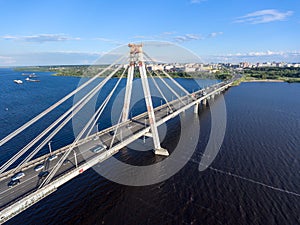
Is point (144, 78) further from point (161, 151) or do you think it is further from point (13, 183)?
point (13, 183)

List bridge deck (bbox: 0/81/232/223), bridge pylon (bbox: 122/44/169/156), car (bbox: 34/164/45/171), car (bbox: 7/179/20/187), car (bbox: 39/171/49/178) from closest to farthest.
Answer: bridge deck (bbox: 0/81/232/223) → car (bbox: 7/179/20/187) → car (bbox: 39/171/49/178) → car (bbox: 34/164/45/171) → bridge pylon (bbox: 122/44/169/156)

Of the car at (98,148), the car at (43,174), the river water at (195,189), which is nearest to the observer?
the river water at (195,189)

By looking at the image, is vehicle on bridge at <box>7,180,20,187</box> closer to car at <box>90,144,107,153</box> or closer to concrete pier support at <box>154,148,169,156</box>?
car at <box>90,144,107,153</box>

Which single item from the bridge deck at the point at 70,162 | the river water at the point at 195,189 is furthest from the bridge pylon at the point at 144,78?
the bridge deck at the point at 70,162

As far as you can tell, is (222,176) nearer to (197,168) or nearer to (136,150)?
(197,168)

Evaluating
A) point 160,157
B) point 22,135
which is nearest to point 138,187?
point 160,157

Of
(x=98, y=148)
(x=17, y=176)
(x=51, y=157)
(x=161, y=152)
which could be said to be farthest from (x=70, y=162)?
(x=161, y=152)

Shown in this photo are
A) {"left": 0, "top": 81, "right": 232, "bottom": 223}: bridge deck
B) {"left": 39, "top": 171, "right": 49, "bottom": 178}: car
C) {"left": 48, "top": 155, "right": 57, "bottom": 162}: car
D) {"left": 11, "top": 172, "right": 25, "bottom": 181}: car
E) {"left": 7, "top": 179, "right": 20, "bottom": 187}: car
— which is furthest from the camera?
{"left": 48, "top": 155, "right": 57, "bottom": 162}: car

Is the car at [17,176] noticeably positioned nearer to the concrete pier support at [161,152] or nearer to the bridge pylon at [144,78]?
the bridge pylon at [144,78]

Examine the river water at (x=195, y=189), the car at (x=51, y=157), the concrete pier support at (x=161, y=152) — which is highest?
the car at (x=51, y=157)

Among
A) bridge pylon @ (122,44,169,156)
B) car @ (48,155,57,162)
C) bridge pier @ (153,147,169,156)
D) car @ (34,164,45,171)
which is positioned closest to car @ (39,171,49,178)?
car @ (34,164,45,171)

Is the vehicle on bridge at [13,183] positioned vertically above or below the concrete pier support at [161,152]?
above
